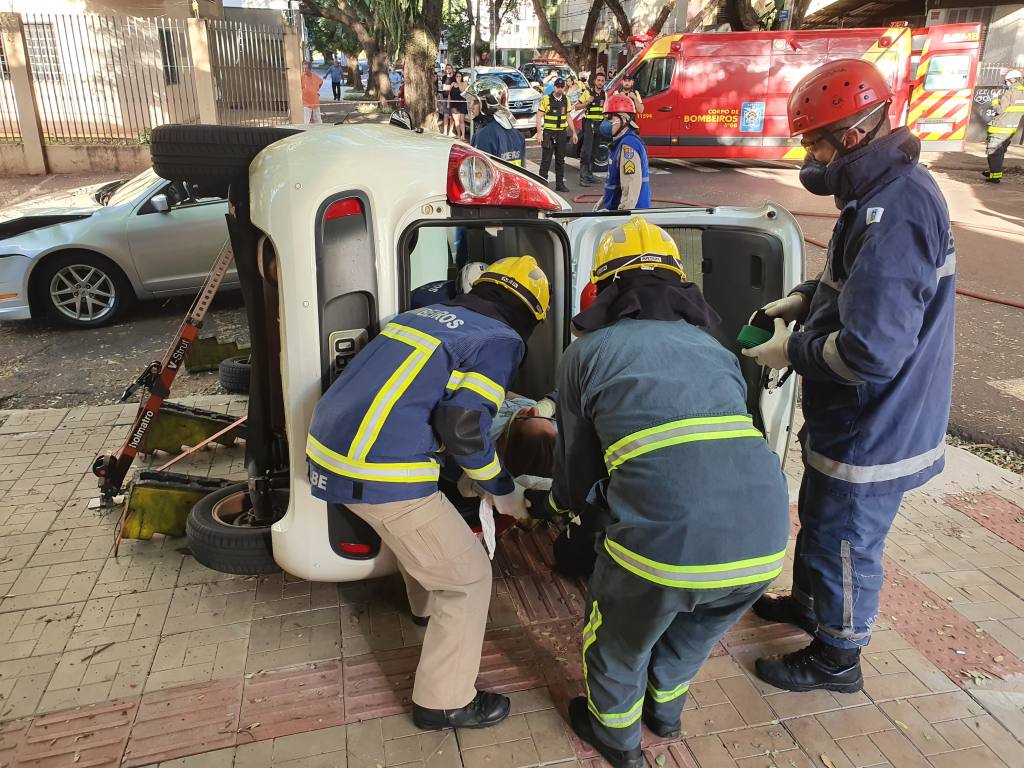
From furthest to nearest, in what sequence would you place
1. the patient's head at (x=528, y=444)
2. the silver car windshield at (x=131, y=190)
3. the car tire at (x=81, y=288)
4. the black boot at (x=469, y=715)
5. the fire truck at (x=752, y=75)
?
the fire truck at (x=752, y=75), the silver car windshield at (x=131, y=190), the car tire at (x=81, y=288), the patient's head at (x=528, y=444), the black boot at (x=469, y=715)

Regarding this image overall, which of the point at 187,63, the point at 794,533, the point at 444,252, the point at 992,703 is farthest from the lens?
the point at 187,63

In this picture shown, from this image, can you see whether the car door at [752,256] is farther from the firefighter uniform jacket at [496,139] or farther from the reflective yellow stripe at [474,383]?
the firefighter uniform jacket at [496,139]

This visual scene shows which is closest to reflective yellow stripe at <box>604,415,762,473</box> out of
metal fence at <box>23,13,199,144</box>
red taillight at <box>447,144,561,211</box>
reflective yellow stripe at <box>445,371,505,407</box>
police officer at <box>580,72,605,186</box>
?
reflective yellow stripe at <box>445,371,505,407</box>

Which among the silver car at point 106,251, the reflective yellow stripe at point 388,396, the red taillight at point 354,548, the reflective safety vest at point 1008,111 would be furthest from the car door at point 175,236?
the reflective safety vest at point 1008,111

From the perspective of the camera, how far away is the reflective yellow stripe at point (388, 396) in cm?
228

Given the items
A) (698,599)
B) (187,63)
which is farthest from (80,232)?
(187,63)

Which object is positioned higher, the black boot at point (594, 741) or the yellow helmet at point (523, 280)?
the yellow helmet at point (523, 280)

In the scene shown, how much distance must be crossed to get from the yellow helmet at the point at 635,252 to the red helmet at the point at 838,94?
69 centimetres

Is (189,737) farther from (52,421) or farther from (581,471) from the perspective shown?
(52,421)

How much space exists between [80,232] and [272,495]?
458 centimetres

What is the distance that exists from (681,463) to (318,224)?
4.43 ft

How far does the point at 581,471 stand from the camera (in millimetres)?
2371

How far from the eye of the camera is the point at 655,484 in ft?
6.76

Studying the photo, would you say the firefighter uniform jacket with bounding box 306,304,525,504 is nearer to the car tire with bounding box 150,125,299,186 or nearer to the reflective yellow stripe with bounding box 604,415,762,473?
the reflective yellow stripe with bounding box 604,415,762,473
